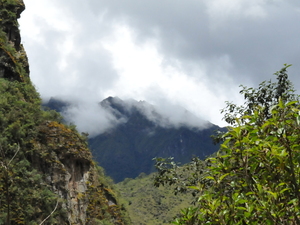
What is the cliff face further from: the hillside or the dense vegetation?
the hillside

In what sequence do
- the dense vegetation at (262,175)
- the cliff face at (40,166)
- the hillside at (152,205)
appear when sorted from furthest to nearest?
the hillside at (152,205)
the cliff face at (40,166)
the dense vegetation at (262,175)

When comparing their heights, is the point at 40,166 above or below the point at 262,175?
above

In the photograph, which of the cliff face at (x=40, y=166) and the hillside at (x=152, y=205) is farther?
the hillside at (x=152, y=205)

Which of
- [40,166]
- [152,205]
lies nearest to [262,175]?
[40,166]

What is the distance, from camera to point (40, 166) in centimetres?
2020

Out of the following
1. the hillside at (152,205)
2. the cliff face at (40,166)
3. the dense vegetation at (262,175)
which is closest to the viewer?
the dense vegetation at (262,175)

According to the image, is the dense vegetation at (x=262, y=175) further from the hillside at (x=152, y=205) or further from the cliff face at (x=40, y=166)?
the hillside at (x=152, y=205)

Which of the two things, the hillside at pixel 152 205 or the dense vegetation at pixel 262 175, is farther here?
the hillside at pixel 152 205

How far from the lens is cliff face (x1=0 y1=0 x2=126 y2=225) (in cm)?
1559

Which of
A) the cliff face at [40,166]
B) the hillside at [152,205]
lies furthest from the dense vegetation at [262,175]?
the hillside at [152,205]

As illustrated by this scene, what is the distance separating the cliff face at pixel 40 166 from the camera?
1559 cm

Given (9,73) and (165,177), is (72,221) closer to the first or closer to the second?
(9,73)

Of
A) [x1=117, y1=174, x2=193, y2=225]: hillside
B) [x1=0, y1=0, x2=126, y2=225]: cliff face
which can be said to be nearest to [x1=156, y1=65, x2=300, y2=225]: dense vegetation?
[x1=0, y1=0, x2=126, y2=225]: cliff face

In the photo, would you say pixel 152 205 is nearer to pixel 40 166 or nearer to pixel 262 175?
pixel 40 166
